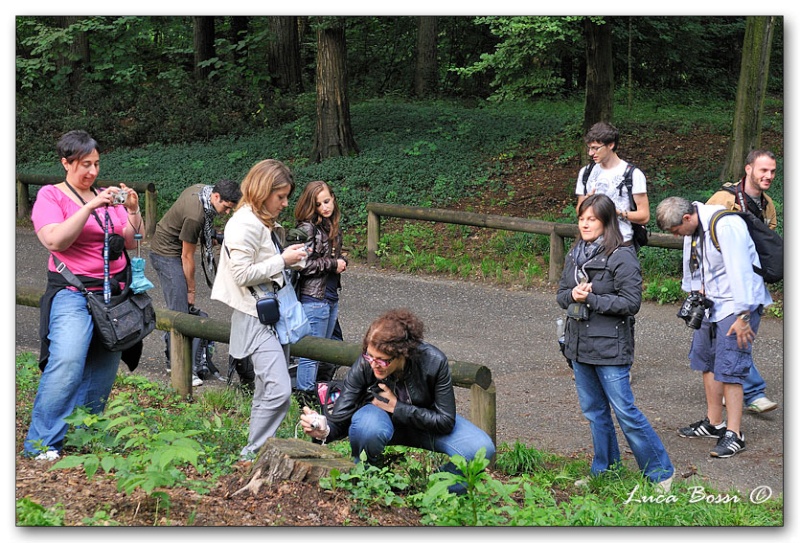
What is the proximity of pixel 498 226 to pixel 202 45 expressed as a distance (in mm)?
12432

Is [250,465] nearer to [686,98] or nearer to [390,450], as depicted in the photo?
[390,450]

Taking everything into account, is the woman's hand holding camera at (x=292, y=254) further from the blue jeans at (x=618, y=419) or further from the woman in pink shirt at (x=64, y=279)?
the blue jeans at (x=618, y=419)

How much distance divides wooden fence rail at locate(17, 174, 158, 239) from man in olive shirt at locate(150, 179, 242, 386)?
5968 mm

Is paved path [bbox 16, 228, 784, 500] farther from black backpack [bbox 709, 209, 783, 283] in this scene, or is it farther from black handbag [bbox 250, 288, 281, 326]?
black handbag [bbox 250, 288, 281, 326]

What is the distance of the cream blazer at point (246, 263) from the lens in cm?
513

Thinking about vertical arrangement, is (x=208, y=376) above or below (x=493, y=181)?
below

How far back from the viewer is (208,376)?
763cm

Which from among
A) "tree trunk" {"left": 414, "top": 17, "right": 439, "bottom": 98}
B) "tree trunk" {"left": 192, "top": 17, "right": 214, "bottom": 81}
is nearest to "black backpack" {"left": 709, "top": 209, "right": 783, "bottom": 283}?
"tree trunk" {"left": 414, "top": 17, "right": 439, "bottom": 98}

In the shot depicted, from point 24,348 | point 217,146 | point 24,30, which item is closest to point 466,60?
point 217,146

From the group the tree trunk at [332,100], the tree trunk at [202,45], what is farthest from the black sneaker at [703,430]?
the tree trunk at [202,45]

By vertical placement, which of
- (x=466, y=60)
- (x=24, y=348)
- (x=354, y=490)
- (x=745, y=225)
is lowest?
(x=24, y=348)

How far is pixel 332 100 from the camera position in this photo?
603 inches

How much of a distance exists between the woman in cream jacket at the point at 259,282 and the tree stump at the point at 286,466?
63cm

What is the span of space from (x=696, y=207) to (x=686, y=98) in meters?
14.2
